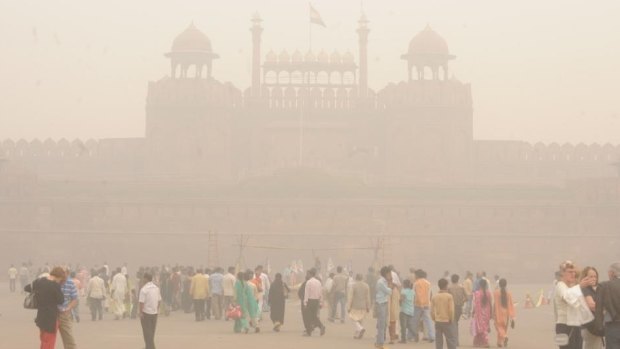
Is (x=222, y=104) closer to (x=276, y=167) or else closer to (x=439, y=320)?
(x=276, y=167)

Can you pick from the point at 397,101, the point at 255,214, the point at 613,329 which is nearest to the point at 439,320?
the point at 613,329

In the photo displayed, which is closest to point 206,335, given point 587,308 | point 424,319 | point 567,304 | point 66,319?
point 424,319

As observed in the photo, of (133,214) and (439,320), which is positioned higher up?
(133,214)

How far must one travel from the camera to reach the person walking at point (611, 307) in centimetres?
822

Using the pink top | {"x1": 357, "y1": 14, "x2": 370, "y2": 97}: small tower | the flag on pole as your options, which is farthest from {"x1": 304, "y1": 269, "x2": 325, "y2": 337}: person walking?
{"x1": 357, "y1": 14, "x2": 370, "y2": 97}: small tower

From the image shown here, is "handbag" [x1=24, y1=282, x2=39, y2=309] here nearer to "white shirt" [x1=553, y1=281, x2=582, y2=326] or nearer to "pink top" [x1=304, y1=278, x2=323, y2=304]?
"white shirt" [x1=553, y1=281, x2=582, y2=326]

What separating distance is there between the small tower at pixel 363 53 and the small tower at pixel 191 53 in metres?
5.95

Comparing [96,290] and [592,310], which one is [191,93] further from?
[592,310]

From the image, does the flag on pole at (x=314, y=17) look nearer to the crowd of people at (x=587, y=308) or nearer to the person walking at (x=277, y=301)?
the person walking at (x=277, y=301)

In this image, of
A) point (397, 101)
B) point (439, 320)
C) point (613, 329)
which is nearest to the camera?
point (613, 329)

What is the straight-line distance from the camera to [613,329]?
8.23 metres

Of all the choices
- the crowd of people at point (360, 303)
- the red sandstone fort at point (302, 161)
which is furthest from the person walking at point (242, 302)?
the red sandstone fort at point (302, 161)

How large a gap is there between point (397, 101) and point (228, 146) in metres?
6.73

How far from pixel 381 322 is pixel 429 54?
121ft
